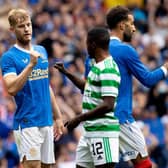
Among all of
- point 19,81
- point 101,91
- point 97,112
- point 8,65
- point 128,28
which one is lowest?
point 97,112

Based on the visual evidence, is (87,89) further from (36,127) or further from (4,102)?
(4,102)

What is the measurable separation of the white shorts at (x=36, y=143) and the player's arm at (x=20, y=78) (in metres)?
0.52

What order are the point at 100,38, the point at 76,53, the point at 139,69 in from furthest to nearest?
the point at 76,53 → the point at 139,69 → the point at 100,38

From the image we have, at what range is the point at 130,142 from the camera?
10.7 metres

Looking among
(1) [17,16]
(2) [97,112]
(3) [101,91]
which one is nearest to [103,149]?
(2) [97,112]

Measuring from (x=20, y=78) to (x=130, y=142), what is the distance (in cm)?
163

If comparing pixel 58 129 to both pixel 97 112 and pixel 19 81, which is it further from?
pixel 97 112

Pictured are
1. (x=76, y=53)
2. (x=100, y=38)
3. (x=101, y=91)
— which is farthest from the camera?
(x=76, y=53)

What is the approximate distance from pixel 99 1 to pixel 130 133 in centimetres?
1240

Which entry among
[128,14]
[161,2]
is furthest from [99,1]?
[128,14]

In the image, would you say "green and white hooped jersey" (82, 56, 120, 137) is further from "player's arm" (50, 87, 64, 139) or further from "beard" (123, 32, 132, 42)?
"beard" (123, 32, 132, 42)

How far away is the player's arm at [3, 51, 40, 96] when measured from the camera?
32.1 ft

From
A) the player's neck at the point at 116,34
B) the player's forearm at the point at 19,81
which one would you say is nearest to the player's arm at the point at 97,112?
the player's forearm at the point at 19,81

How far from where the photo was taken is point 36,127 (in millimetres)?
10281
